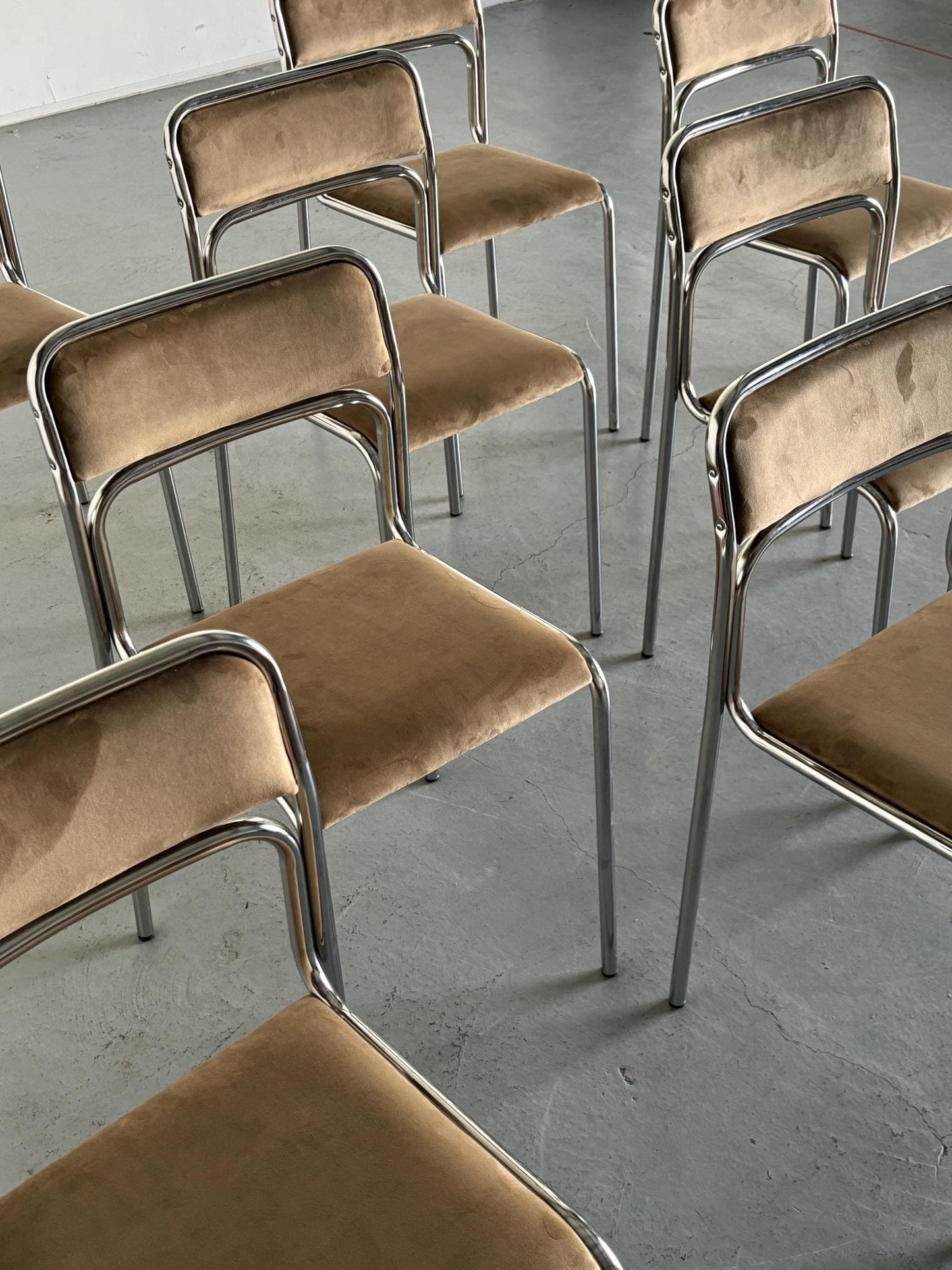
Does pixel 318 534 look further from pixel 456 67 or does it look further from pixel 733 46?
pixel 456 67

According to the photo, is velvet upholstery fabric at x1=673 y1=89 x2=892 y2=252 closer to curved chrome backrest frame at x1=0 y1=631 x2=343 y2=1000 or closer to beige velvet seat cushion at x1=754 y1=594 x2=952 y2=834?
beige velvet seat cushion at x1=754 y1=594 x2=952 y2=834

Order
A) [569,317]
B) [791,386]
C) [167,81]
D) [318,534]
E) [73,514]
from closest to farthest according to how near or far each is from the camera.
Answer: [791,386] < [73,514] < [318,534] < [569,317] < [167,81]

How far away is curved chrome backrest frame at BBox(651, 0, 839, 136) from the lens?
8.48 ft

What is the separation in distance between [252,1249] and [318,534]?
181cm

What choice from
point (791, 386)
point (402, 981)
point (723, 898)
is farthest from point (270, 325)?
point (723, 898)

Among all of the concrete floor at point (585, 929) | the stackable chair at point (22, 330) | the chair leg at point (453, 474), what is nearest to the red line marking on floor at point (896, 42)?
the concrete floor at point (585, 929)

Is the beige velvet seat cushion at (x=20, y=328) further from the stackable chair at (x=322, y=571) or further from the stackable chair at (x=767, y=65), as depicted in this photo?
the stackable chair at (x=767, y=65)

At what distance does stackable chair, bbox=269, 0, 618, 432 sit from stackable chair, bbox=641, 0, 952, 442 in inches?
6.7

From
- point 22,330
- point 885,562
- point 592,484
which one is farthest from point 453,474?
point 885,562

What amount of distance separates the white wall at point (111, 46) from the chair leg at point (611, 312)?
9.25 ft

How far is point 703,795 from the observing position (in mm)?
1547

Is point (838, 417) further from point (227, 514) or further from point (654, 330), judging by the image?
point (654, 330)

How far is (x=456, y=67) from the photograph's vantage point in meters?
5.20

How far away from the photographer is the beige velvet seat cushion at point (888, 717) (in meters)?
1.36
